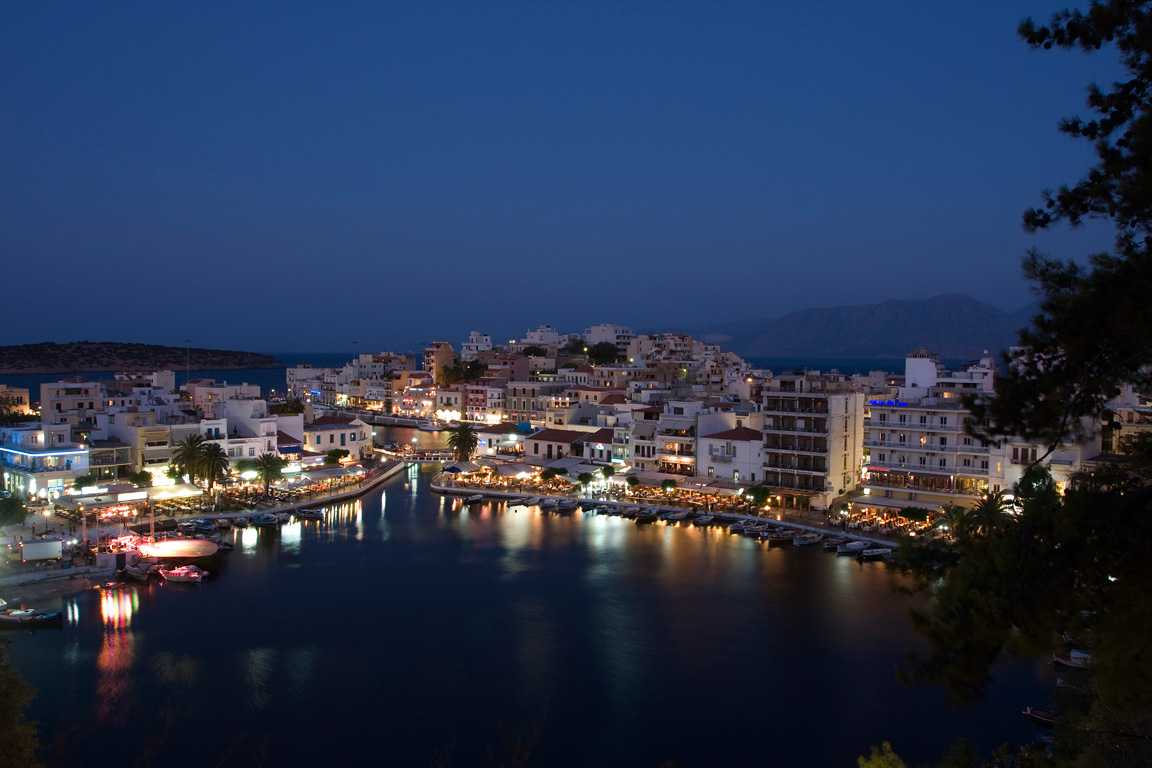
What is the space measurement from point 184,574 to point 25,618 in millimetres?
3125

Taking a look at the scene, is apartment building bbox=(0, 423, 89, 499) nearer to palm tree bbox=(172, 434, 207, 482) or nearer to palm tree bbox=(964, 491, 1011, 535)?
palm tree bbox=(172, 434, 207, 482)

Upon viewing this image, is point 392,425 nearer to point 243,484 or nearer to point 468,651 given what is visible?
point 243,484

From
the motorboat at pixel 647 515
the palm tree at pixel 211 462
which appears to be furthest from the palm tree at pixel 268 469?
the motorboat at pixel 647 515

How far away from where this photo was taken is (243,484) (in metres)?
25.5

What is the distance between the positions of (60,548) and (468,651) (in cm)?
1042

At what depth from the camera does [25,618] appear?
1422 centimetres

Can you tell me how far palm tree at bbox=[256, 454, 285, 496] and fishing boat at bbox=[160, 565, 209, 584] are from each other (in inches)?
299

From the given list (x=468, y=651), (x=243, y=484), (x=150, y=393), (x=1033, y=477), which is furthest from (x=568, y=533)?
(x=150, y=393)

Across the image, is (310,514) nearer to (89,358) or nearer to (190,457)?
(190,457)

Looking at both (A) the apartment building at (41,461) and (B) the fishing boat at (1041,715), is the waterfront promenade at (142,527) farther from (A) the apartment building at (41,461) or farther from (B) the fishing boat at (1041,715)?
(B) the fishing boat at (1041,715)

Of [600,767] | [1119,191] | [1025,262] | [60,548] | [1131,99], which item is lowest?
[600,767]

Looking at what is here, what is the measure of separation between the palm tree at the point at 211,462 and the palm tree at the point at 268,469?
1.28 meters

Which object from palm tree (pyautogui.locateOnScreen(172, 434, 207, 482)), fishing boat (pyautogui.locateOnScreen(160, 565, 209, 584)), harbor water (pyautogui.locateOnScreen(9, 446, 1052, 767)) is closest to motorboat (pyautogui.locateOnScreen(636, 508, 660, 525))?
harbor water (pyautogui.locateOnScreen(9, 446, 1052, 767))

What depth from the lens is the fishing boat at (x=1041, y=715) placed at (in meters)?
10.9
